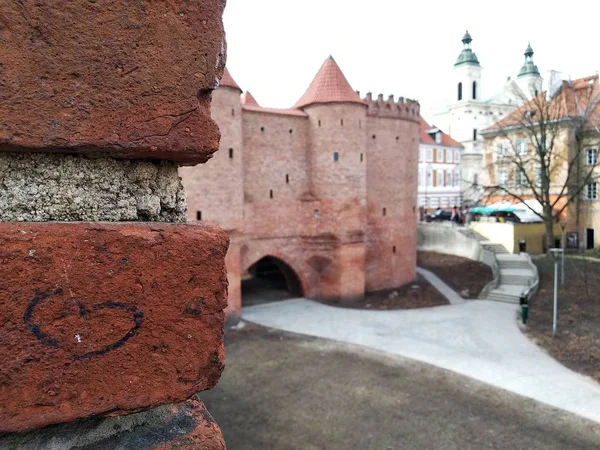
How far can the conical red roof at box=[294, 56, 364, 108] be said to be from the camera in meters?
20.4

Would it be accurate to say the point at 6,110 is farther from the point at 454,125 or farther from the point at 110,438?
the point at 454,125

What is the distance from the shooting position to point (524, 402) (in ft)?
34.8

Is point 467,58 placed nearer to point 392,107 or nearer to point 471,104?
point 471,104

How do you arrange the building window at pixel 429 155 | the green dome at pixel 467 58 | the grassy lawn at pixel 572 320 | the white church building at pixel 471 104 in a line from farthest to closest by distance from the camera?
1. the green dome at pixel 467 58
2. the white church building at pixel 471 104
3. the building window at pixel 429 155
4. the grassy lawn at pixel 572 320

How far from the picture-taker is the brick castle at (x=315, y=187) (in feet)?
60.7

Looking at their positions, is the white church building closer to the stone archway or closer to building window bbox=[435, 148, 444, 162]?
building window bbox=[435, 148, 444, 162]

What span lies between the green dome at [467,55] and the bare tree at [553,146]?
23.3m

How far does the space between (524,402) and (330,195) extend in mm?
11925

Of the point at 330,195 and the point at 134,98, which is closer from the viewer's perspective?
the point at 134,98

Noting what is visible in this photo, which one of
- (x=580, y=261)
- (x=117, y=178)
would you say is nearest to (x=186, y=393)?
(x=117, y=178)

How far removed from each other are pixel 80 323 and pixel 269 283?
80.7ft

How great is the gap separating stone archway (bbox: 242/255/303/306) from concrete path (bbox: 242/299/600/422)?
3.20 ft

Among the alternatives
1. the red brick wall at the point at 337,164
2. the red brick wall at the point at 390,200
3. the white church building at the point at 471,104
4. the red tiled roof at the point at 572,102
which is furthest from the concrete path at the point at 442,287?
the white church building at the point at 471,104

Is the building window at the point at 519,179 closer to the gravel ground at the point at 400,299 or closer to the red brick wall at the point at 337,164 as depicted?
the gravel ground at the point at 400,299
